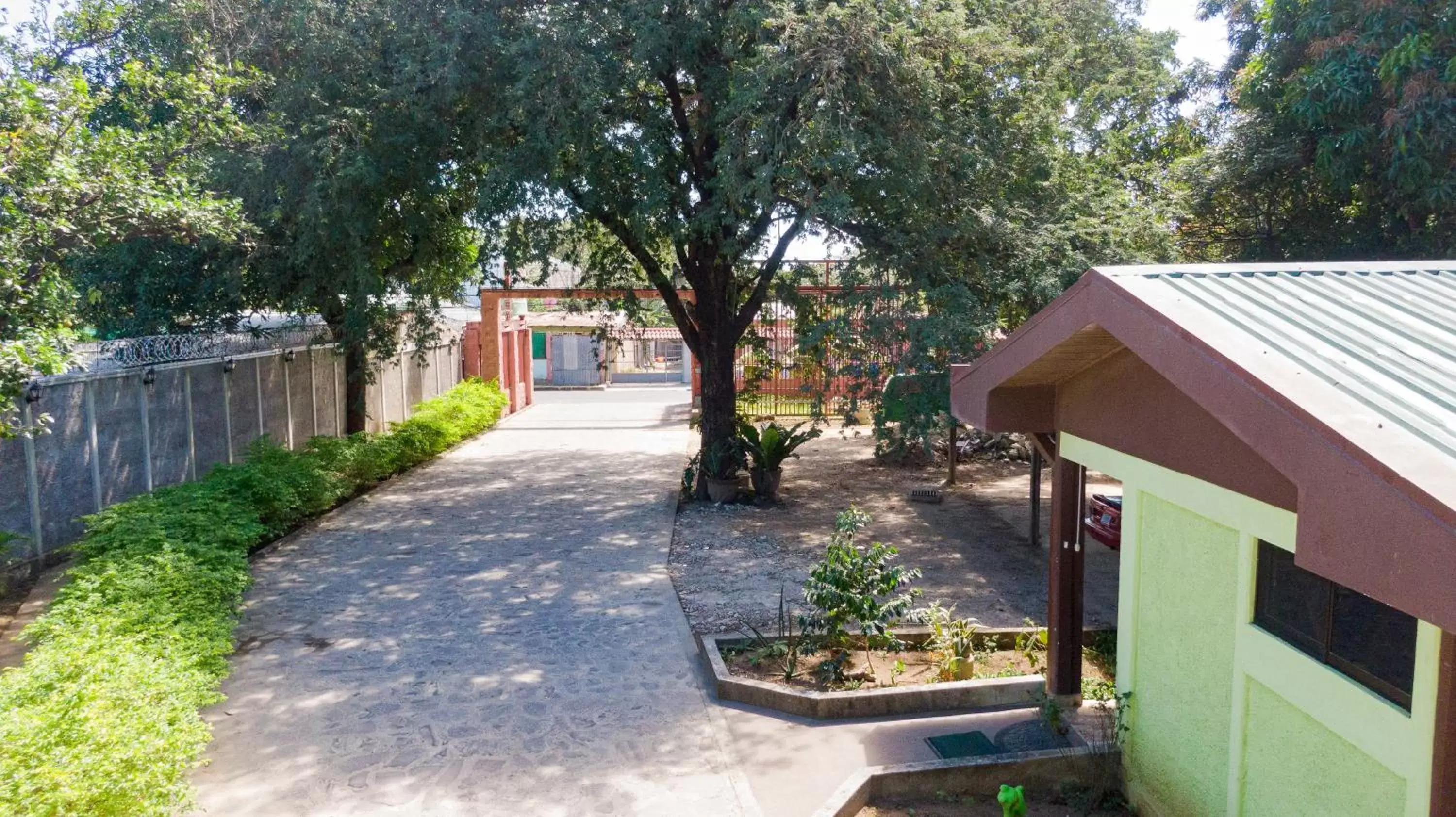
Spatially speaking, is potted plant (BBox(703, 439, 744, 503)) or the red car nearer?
the red car

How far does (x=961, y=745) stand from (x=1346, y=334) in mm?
3446

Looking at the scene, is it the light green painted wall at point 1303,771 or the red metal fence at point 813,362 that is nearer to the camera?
the light green painted wall at point 1303,771

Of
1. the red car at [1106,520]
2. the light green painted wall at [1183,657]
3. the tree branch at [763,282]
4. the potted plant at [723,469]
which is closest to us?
the light green painted wall at [1183,657]

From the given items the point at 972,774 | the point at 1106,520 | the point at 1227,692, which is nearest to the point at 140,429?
the point at 972,774

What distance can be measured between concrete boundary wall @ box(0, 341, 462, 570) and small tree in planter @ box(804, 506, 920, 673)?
661 cm

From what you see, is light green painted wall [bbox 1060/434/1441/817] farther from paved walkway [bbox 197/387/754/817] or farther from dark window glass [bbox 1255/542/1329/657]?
paved walkway [bbox 197/387/754/817]

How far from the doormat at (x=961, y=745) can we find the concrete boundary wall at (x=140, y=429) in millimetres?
7606

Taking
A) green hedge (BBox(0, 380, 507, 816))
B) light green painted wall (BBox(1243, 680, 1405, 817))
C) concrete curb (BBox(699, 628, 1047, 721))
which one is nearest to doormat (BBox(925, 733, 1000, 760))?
concrete curb (BBox(699, 628, 1047, 721))

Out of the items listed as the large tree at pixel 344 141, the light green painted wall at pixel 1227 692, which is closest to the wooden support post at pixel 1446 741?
the light green painted wall at pixel 1227 692

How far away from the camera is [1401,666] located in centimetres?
341

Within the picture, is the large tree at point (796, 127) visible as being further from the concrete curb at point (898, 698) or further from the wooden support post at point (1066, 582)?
the concrete curb at point (898, 698)

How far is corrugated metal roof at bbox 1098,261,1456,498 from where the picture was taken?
267 cm

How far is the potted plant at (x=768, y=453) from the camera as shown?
47.0 ft

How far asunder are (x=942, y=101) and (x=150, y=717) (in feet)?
33.3
